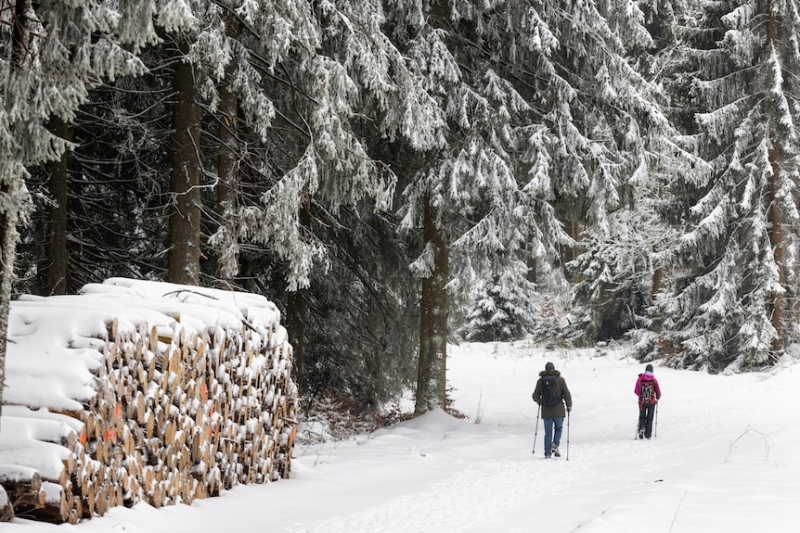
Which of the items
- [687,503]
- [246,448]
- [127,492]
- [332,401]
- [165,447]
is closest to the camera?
[127,492]

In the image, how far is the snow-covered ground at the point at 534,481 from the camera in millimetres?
6871

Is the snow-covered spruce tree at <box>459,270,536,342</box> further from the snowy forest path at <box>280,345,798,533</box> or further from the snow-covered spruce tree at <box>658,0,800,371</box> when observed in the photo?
the snowy forest path at <box>280,345,798,533</box>

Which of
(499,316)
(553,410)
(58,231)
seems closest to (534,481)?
(553,410)

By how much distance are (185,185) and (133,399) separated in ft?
Answer: 14.3

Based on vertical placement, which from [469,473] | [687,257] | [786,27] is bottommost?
[469,473]

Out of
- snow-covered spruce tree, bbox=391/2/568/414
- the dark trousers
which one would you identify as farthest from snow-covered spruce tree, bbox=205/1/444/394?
the dark trousers

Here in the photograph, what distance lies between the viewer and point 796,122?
71.5 feet

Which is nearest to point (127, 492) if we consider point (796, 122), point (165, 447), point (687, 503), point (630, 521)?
point (165, 447)

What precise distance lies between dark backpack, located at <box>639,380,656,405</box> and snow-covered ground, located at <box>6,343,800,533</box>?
0.73 metres

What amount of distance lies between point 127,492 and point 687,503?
5.28m

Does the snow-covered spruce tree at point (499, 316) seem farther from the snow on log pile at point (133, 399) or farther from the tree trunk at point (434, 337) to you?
the snow on log pile at point (133, 399)

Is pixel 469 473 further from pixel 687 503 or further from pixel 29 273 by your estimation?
pixel 29 273

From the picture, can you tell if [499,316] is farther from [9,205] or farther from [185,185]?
[9,205]

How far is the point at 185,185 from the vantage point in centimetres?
1015
